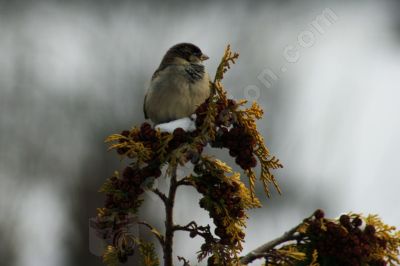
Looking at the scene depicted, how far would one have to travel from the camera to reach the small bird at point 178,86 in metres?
2.85

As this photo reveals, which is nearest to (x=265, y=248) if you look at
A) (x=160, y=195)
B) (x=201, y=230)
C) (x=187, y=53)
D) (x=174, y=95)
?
(x=201, y=230)

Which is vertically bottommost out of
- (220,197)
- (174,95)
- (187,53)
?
(220,197)

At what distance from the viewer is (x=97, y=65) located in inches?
442

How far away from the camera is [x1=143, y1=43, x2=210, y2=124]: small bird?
2.85 meters

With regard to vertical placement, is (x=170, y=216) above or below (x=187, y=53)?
below

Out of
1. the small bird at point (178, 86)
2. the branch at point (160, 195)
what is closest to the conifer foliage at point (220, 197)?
the branch at point (160, 195)

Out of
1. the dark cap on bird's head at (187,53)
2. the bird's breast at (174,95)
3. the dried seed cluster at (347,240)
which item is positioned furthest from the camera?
the dark cap on bird's head at (187,53)

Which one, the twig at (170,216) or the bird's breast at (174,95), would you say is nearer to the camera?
the twig at (170,216)

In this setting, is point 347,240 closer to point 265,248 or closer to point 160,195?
point 265,248

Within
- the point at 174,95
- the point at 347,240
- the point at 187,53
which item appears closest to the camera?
the point at 347,240

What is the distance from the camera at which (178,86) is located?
292 centimetres

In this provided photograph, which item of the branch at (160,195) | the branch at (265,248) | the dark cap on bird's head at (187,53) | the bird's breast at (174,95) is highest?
the dark cap on bird's head at (187,53)

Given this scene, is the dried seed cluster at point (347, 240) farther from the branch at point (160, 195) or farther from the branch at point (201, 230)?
the branch at point (160, 195)

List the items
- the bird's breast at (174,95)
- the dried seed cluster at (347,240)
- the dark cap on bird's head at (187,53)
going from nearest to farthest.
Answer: the dried seed cluster at (347,240)
the bird's breast at (174,95)
the dark cap on bird's head at (187,53)
